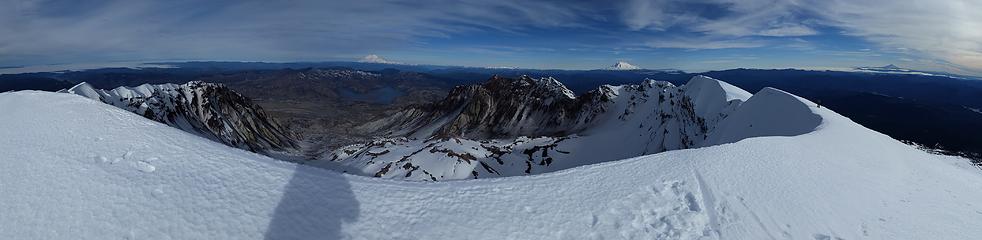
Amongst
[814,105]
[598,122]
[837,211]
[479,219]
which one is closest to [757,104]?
[814,105]

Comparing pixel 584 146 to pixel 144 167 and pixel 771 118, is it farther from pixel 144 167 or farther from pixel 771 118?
pixel 144 167

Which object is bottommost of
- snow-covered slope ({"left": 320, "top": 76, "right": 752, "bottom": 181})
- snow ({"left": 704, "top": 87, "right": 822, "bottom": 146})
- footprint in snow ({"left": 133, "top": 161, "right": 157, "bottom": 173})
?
snow-covered slope ({"left": 320, "top": 76, "right": 752, "bottom": 181})

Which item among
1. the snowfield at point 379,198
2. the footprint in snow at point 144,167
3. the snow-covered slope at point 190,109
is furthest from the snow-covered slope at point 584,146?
the footprint in snow at point 144,167

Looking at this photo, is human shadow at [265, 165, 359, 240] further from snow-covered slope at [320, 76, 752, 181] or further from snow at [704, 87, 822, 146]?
snow-covered slope at [320, 76, 752, 181]

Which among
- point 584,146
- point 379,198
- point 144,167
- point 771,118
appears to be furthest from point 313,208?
point 584,146

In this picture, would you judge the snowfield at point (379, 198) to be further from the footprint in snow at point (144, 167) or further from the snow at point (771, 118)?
the snow at point (771, 118)

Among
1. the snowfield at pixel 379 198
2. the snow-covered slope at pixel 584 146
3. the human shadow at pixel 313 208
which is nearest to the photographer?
the snowfield at pixel 379 198

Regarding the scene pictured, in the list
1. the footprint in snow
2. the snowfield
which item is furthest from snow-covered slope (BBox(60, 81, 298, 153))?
the footprint in snow
